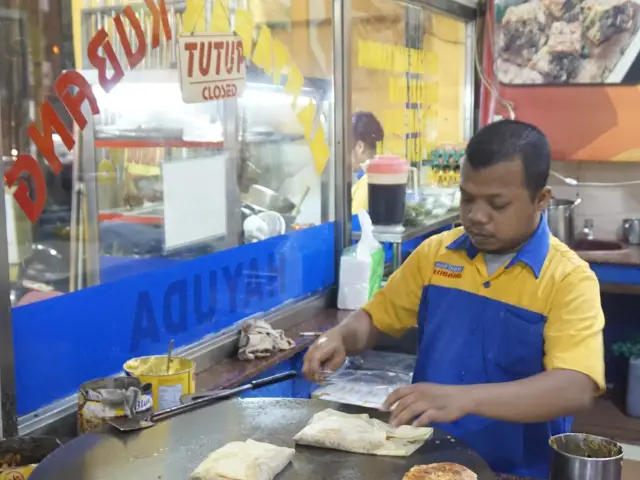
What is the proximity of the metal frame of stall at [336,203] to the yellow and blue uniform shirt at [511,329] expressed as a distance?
0.84 m

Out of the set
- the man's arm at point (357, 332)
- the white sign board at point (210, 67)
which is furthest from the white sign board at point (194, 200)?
Result: the man's arm at point (357, 332)

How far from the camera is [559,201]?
436cm

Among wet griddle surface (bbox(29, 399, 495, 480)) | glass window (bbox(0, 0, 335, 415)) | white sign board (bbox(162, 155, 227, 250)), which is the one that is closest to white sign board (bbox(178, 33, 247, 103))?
glass window (bbox(0, 0, 335, 415))

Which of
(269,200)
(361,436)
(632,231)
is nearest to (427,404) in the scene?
(361,436)

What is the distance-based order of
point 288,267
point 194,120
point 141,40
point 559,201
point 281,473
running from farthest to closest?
point 559,201 → point 288,267 → point 194,120 → point 141,40 → point 281,473

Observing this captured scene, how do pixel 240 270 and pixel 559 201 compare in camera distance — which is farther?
pixel 559 201

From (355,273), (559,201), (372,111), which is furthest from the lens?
(559,201)

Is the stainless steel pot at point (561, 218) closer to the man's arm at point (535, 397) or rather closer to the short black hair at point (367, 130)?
the short black hair at point (367, 130)

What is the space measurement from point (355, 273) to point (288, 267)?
1.16 ft

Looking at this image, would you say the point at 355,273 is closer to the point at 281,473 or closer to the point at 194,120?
the point at 194,120

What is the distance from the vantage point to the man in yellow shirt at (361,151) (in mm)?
3359

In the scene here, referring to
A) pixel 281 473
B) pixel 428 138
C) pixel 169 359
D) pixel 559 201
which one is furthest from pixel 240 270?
pixel 559 201

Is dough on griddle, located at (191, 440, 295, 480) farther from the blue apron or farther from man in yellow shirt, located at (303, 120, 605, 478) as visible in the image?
the blue apron

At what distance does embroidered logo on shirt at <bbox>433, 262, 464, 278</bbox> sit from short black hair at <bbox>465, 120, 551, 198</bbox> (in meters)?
0.26
